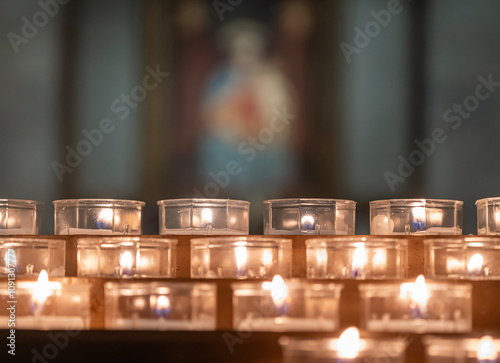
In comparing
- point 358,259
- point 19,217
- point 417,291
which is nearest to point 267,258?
point 358,259

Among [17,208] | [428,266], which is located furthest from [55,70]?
[428,266]

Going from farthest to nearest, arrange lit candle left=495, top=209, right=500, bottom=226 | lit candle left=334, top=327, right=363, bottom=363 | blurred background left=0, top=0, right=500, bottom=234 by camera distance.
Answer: blurred background left=0, top=0, right=500, bottom=234
lit candle left=495, top=209, right=500, bottom=226
lit candle left=334, top=327, right=363, bottom=363

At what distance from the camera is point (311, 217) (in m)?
1.22

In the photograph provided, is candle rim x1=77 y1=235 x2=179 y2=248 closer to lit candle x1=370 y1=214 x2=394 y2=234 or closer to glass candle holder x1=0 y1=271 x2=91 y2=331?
glass candle holder x1=0 y1=271 x2=91 y2=331

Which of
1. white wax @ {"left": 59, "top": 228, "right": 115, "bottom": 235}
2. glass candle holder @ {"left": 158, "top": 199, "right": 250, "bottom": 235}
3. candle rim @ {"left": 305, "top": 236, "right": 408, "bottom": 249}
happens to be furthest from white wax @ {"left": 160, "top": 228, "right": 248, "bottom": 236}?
candle rim @ {"left": 305, "top": 236, "right": 408, "bottom": 249}

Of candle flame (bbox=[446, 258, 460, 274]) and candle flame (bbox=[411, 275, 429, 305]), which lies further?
candle flame (bbox=[446, 258, 460, 274])

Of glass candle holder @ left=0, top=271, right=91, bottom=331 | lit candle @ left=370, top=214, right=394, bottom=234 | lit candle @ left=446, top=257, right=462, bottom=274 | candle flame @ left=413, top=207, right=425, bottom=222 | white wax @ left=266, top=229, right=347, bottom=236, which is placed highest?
candle flame @ left=413, top=207, right=425, bottom=222

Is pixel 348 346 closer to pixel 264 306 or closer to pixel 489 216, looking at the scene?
pixel 264 306

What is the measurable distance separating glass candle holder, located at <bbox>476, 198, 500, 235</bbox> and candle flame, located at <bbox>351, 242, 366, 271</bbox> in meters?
0.29

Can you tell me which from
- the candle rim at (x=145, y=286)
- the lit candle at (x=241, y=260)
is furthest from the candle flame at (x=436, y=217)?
the candle rim at (x=145, y=286)

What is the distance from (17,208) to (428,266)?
0.72 meters

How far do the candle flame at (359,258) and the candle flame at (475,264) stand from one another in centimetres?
16

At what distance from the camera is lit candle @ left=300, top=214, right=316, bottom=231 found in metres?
1.22

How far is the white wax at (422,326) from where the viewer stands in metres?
0.90
